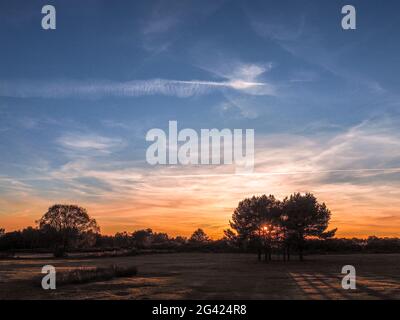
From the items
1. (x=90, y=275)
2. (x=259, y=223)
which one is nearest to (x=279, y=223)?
(x=259, y=223)

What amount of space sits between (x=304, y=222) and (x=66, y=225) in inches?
2121

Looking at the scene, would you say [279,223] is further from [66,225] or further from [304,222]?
[66,225]

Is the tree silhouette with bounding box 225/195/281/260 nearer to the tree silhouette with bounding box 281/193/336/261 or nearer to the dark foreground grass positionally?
the tree silhouette with bounding box 281/193/336/261

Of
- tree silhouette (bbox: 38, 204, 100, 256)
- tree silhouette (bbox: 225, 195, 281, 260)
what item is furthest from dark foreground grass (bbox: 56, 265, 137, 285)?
tree silhouette (bbox: 38, 204, 100, 256)

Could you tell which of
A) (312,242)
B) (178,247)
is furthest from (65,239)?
(312,242)

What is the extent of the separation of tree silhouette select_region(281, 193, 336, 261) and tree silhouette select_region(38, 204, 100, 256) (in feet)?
159

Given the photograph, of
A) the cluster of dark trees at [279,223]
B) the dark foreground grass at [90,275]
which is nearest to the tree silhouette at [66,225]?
the cluster of dark trees at [279,223]

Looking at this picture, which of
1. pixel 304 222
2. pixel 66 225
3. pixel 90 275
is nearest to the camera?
pixel 90 275

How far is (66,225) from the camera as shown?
96.9 metres

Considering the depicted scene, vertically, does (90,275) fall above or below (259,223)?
below

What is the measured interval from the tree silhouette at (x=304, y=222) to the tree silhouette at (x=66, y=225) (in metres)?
Result: 48.4

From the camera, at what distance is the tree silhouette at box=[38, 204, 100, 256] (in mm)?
95125
